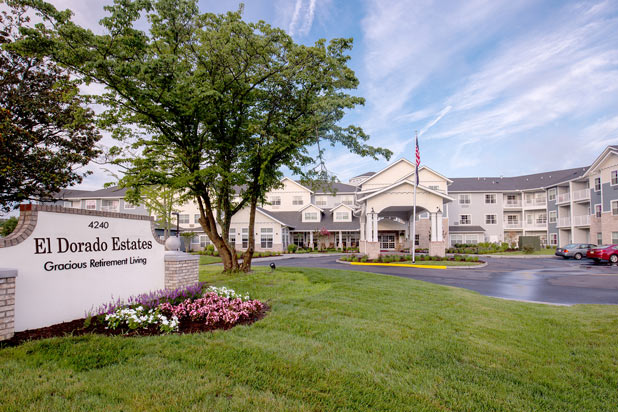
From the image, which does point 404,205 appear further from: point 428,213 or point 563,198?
point 563,198

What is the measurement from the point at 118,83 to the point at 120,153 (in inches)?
166

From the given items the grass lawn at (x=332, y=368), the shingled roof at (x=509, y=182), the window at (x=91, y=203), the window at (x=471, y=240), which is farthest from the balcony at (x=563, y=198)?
the window at (x=91, y=203)

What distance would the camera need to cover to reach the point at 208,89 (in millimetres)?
10789

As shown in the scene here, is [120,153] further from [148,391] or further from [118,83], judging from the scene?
[148,391]

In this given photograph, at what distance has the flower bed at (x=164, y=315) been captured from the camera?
567 cm

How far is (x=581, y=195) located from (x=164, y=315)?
44979 millimetres

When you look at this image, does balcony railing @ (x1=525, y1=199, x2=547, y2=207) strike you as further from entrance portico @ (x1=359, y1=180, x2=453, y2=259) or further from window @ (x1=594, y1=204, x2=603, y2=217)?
entrance portico @ (x1=359, y1=180, x2=453, y2=259)

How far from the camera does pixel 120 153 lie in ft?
45.4

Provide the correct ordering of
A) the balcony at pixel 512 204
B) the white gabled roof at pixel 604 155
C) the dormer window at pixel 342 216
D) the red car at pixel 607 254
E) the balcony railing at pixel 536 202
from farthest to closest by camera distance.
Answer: the balcony at pixel 512 204 < the balcony railing at pixel 536 202 < the dormer window at pixel 342 216 < the white gabled roof at pixel 604 155 < the red car at pixel 607 254

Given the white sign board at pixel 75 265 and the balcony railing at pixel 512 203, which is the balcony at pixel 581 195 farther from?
the white sign board at pixel 75 265

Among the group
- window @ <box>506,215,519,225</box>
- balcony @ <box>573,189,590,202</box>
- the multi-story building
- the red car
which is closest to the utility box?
the multi-story building

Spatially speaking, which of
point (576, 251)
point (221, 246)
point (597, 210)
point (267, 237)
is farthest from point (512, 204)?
point (221, 246)

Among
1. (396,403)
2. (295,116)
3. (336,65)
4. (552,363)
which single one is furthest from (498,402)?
(295,116)

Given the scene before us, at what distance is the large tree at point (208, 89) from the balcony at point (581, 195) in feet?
114
